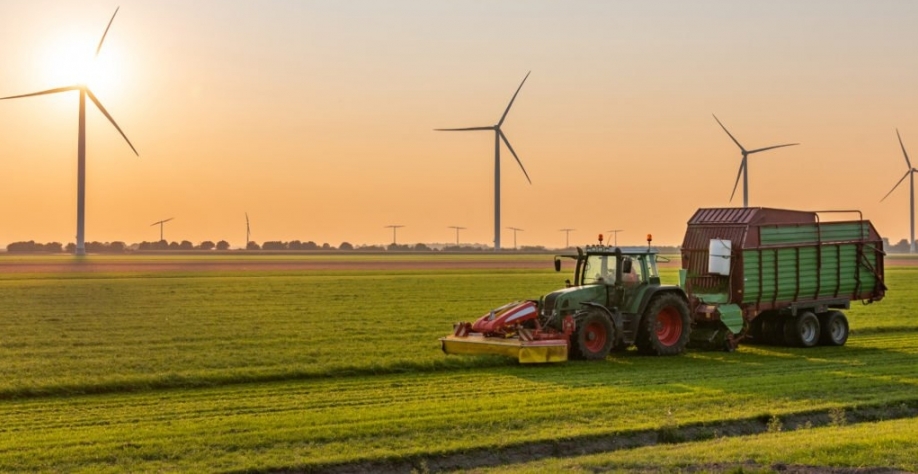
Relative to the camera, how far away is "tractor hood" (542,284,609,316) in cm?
2184

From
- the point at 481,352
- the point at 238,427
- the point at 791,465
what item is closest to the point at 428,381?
the point at 481,352

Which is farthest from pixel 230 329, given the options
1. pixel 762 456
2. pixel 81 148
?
pixel 81 148

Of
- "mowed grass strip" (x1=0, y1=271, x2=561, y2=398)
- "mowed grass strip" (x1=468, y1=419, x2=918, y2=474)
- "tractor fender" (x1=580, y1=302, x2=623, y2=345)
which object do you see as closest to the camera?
"mowed grass strip" (x1=468, y1=419, x2=918, y2=474)

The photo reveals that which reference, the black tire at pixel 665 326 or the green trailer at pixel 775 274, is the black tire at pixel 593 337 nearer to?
the black tire at pixel 665 326

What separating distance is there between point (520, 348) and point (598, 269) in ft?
11.1

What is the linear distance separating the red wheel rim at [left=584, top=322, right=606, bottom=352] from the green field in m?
0.47

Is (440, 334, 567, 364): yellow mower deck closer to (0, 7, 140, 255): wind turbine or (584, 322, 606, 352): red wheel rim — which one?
(584, 322, 606, 352): red wheel rim

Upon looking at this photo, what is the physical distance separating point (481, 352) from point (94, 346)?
8757 millimetres

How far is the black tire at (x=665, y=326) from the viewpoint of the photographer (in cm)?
2261

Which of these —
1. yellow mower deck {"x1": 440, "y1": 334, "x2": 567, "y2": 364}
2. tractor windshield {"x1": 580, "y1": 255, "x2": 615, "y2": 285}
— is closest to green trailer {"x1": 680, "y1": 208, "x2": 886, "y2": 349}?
tractor windshield {"x1": 580, "y1": 255, "x2": 615, "y2": 285}

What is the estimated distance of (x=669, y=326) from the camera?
2353 cm

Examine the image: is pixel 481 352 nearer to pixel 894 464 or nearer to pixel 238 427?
pixel 238 427

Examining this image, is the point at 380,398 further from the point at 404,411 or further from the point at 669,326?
the point at 669,326

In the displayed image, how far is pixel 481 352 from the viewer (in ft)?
69.1
